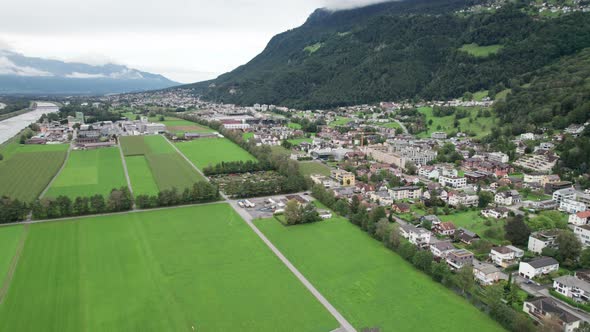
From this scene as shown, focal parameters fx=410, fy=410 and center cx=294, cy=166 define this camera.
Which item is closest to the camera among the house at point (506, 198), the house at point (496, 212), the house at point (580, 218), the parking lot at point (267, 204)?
the house at point (580, 218)

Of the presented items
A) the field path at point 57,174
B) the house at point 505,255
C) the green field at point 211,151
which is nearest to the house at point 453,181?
the house at point 505,255

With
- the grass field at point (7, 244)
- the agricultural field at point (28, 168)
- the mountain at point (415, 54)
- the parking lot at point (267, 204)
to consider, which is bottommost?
the parking lot at point (267, 204)

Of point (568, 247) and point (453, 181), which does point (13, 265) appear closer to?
point (568, 247)

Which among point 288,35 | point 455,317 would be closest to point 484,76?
point 455,317

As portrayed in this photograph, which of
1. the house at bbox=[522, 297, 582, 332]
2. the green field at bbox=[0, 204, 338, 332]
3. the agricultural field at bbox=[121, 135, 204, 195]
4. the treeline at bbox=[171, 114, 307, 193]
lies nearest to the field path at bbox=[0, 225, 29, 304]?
the green field at bbox=[0, 204, 338, 332]

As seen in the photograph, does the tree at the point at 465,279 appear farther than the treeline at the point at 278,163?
No

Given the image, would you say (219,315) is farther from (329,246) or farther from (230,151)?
(230,151)

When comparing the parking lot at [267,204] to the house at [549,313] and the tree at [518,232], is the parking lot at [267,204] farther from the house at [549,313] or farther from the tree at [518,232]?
the house at [549,313]
